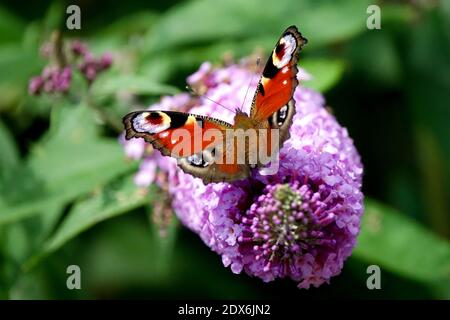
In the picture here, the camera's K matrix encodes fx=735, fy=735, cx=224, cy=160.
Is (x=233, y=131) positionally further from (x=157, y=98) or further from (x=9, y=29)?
(x=9, y=29)

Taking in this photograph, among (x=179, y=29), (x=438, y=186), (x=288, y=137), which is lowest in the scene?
(x=288, y=137)

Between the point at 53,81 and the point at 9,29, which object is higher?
the point at 9,29

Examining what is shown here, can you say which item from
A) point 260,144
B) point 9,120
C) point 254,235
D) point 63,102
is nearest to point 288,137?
point 260,144

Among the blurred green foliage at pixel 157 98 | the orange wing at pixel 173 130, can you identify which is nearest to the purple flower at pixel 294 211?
the orange wing at pixel 173 130

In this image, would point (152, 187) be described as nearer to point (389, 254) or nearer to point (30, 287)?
point (30, 287)

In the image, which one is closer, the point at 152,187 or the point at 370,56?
the point at 152,187

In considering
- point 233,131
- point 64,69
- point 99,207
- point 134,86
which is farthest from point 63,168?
point 233,131

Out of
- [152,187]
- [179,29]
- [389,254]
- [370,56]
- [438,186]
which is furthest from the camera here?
[370,56]

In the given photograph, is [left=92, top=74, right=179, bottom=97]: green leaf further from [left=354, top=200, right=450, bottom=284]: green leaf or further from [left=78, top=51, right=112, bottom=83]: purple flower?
[left=354, top=200, right=450, bottom=284]: green leaf
